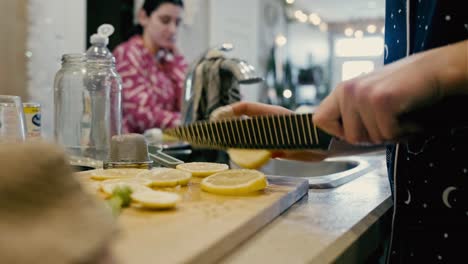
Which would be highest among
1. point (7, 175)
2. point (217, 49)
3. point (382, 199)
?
point (217, 49)

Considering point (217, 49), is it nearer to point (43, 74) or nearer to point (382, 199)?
point (382, 199)

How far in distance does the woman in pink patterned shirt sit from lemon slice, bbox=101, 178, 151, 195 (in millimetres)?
1596

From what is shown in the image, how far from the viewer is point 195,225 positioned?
537 millimetres

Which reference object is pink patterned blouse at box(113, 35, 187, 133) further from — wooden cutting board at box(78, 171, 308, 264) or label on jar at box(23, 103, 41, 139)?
wooden cutting board at box(78, 171, 308, 264)

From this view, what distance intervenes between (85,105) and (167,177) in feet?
1.51

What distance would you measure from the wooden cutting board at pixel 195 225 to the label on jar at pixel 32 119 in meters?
0.34

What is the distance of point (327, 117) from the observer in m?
0.58

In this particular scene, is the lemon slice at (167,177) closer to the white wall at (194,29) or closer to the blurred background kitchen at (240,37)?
the blurred background kitchen at (240,37)

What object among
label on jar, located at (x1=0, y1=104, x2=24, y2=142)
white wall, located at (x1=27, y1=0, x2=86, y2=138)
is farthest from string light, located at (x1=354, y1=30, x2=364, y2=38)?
label on jar, located at (x1=0, y1=104, x2=24, y2=142)

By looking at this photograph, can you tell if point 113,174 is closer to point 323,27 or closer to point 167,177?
point 167,177

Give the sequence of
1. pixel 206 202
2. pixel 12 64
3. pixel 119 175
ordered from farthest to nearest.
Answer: pixel 12 64
pixel 119 175
pixel 206 202

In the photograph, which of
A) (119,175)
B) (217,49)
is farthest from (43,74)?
(119,175)

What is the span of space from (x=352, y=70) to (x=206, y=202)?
8.77 meters

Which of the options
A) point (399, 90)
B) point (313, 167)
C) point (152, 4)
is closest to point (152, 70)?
point (152, 4)
